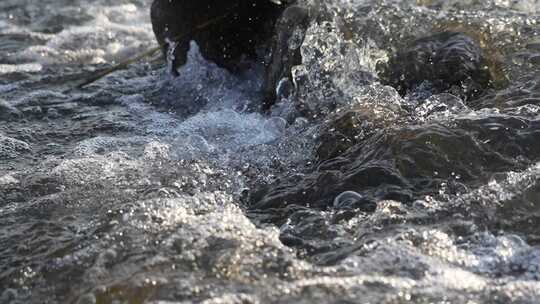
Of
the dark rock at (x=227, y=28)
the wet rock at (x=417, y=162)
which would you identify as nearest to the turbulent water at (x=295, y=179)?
the wet rock at (x=417, y=162)

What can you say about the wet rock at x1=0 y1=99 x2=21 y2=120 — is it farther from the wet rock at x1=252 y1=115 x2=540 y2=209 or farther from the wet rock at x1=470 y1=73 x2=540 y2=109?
the wet rock at x1=470 y1=73 x2=540 y2=109

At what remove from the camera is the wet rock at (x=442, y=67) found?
4.17 metres

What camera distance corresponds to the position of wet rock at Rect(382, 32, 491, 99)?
4168 millimetres

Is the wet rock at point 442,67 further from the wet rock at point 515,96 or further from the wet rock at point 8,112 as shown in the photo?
the wet rock at point 8,112

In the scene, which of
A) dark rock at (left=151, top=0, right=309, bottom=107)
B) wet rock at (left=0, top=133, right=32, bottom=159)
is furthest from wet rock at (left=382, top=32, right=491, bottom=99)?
wet rock at (left=0, top=133, right=32, bottom=159)

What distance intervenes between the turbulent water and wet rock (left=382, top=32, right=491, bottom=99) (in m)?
0.09

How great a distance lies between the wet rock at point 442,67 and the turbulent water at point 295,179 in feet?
0.28

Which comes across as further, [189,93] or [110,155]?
[189,93]

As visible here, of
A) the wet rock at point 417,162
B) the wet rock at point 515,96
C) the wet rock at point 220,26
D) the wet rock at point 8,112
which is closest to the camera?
the wet rock at point 417,162

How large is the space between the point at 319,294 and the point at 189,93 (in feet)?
9.27

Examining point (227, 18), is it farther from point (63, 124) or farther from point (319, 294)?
point (319, 294)

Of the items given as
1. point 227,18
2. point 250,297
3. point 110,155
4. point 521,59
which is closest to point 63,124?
point 110,155

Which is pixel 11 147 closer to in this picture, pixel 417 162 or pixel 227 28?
pixel 227 28

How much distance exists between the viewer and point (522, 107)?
3.72 m
